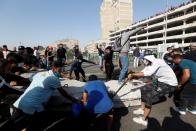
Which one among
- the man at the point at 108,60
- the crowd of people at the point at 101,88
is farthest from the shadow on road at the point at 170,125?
the man at the point at 108,60

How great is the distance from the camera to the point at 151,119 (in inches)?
226

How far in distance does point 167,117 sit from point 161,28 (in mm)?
73738

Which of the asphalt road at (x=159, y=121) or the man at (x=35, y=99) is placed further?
the asphalt road at (x=159, y=121)

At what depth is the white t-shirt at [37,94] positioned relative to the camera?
4.31 metres

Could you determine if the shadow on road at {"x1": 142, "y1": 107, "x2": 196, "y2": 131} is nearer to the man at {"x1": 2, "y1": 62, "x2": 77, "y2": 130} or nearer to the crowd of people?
the crowd of people

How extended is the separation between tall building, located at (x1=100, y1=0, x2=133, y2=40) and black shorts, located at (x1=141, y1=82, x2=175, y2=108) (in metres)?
124

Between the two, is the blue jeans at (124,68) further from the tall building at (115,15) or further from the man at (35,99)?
the tall building at (115,15)

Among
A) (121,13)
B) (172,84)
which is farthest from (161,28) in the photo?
(172,84)

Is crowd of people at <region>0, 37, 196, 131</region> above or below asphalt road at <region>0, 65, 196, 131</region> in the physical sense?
above

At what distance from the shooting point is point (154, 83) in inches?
236

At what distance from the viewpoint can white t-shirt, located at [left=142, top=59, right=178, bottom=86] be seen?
5.71 m

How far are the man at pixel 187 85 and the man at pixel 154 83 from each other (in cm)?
38

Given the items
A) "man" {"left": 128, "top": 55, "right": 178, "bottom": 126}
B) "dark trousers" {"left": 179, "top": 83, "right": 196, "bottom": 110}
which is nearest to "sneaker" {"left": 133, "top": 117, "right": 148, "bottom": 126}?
"man" {"left": 128, "top": 55, "right": 178, "bottom": 126}

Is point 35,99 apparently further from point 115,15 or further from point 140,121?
point 115,15
